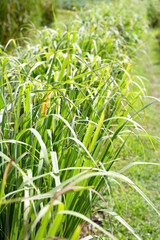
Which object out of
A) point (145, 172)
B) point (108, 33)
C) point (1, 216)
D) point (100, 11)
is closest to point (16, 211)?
point (1, 216)

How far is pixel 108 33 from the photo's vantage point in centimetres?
347

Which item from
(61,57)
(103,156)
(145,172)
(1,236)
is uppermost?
(61,57)

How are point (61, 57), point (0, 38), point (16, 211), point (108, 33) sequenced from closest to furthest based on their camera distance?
point (16, 211), point (61, 57), point (108, 33), point (0, 38)

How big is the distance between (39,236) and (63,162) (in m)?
0.51

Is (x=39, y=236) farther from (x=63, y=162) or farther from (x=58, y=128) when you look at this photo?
(x=58, y=128)

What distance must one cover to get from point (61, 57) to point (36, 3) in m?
4.08

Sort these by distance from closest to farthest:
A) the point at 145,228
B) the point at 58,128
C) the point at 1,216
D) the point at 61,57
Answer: the point at 1,216, the point at 58,128, the point at 145,228, the point at 61,57

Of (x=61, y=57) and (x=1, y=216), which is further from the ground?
(x=61, y=57)

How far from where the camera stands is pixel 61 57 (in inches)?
97.9

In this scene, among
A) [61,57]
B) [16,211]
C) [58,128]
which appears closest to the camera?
[16,211]

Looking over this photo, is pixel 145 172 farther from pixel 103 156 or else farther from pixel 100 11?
pixel 100 11

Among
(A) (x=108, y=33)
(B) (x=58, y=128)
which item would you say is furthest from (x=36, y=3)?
(B) (x=58, y=128)

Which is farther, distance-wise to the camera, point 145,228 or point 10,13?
point 10,13

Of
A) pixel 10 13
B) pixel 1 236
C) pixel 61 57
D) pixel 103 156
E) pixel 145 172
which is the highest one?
pixel 10 13
